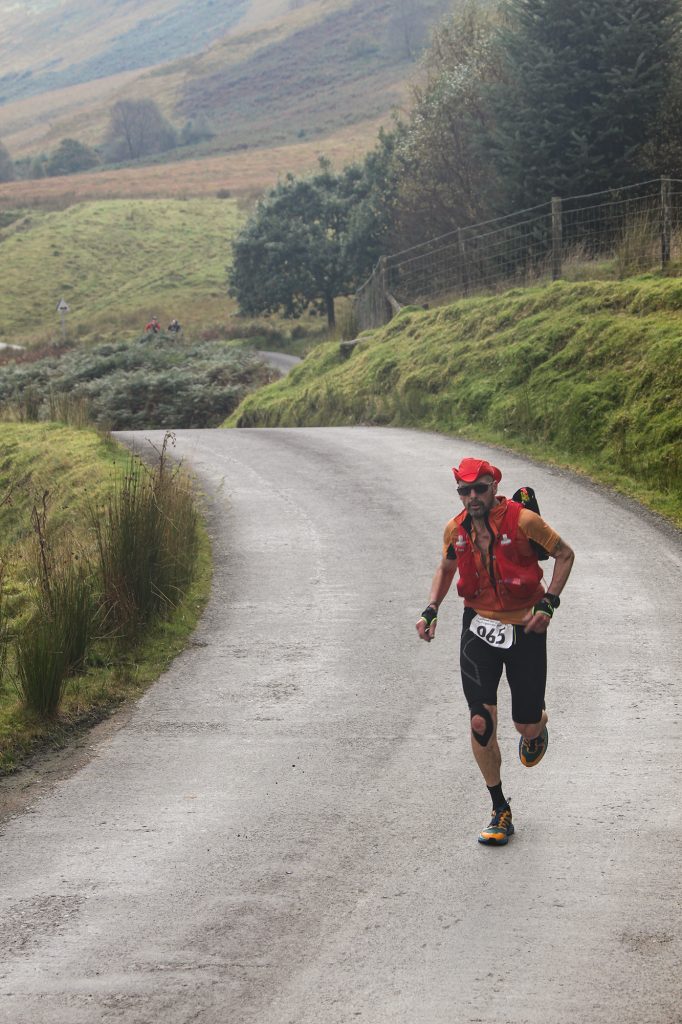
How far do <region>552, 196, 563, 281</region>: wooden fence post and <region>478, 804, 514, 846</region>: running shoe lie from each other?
1810cm

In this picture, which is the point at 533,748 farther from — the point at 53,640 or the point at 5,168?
the point at 5,168

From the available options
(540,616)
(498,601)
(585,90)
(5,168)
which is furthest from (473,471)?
(5,168)

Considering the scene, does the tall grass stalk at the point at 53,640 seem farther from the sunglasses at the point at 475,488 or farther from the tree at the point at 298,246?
the tree at the point at 298,246

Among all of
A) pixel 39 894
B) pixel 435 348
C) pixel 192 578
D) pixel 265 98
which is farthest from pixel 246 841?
pixel 265 98

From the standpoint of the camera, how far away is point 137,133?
166 metres

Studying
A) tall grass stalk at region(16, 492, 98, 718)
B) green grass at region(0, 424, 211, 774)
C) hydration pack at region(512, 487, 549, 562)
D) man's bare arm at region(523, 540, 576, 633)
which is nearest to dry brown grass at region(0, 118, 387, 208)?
green grass at region(0, 424, 211, 774)

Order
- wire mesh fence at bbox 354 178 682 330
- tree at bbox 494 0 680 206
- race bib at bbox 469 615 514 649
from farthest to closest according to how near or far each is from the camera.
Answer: tree at bbox 494 0 680 206
wire mesh fence at bbox 354 178 682 330
race bib at bbox 469 615 514 649

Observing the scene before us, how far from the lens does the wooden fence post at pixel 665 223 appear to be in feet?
64.6

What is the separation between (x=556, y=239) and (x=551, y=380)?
17.7 ft

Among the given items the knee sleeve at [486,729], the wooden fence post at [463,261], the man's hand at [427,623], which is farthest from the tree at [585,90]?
the knee sleeve at [486,729]

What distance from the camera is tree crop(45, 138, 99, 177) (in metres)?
145

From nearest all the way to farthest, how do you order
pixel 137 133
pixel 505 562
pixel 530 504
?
pixel 505 562
pixel 530 504
pixel 137 133

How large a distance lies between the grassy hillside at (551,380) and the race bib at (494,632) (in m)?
7.83

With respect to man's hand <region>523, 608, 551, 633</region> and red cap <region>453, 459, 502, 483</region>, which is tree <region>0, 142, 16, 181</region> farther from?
man's hand <region>523, 608, 551, 633</region>
